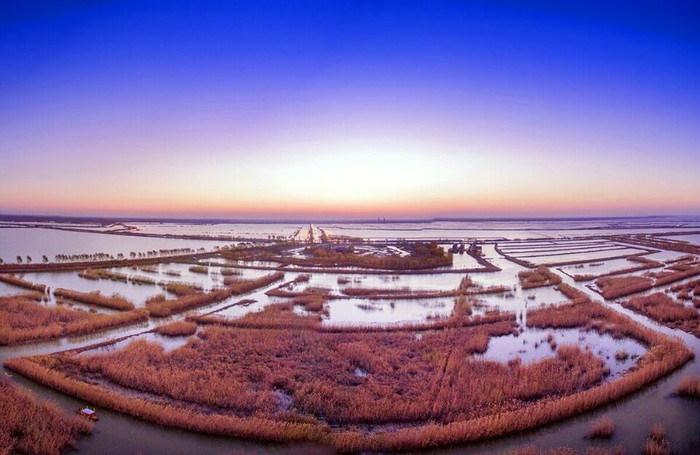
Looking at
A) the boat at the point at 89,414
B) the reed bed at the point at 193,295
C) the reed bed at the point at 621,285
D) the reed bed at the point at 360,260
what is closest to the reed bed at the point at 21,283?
the reed bed at the point at 193,295

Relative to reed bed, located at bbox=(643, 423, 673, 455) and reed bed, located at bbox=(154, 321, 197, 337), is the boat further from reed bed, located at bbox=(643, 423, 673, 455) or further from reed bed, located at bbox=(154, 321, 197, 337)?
reed bed, located at bbox=(643, 423, 673, 455)

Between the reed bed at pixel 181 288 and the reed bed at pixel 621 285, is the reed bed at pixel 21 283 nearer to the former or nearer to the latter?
the reed bed at pixel 181 288

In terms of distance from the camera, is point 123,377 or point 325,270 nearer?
point 123,377

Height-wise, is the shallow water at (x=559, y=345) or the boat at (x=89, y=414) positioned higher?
the boat at (x=89, y=414)

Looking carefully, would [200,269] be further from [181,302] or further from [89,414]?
[89,414]

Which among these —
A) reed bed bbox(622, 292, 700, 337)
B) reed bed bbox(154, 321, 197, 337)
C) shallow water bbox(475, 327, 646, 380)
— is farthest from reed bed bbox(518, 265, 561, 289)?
reed bed bbox(154, 321, 197, 337)

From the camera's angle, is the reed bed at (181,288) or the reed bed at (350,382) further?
the reed bed at (181,288)

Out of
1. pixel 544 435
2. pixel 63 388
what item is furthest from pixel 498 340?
pixel 63 388

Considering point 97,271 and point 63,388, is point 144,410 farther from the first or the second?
point 97,271
